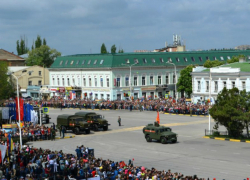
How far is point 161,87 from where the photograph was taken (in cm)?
9919

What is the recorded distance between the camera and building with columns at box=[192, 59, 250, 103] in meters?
71.7

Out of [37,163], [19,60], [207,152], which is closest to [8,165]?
[37,163]

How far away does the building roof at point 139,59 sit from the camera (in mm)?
96812

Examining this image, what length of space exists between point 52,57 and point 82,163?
130 meters

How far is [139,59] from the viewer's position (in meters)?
99.1

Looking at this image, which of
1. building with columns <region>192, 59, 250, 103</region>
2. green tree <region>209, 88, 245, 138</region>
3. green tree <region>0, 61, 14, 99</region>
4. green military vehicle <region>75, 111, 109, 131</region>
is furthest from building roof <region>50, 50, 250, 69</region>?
green tree <region>209, 88, 245, 138</region>

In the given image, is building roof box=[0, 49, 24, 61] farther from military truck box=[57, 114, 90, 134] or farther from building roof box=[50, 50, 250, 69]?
military truck box=[57, 114, 90, 134]

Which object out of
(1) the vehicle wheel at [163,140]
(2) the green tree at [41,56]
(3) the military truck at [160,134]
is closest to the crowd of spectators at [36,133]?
(3) the military truck at [160,134]

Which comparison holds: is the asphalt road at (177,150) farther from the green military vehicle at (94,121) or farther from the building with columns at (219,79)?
the building with columns at (219,79)

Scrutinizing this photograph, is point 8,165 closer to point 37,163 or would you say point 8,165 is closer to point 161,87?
point 37,163

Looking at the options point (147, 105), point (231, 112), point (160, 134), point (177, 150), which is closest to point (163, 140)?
point (160, 134)

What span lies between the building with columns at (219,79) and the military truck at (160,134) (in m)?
25.6

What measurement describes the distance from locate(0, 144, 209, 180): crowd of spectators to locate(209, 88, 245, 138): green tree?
684 inches

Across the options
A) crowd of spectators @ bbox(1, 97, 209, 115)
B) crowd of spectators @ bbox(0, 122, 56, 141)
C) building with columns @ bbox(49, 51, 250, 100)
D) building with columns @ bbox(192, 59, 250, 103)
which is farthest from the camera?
building with columns @ bbox(49, 51, 250, 100)
